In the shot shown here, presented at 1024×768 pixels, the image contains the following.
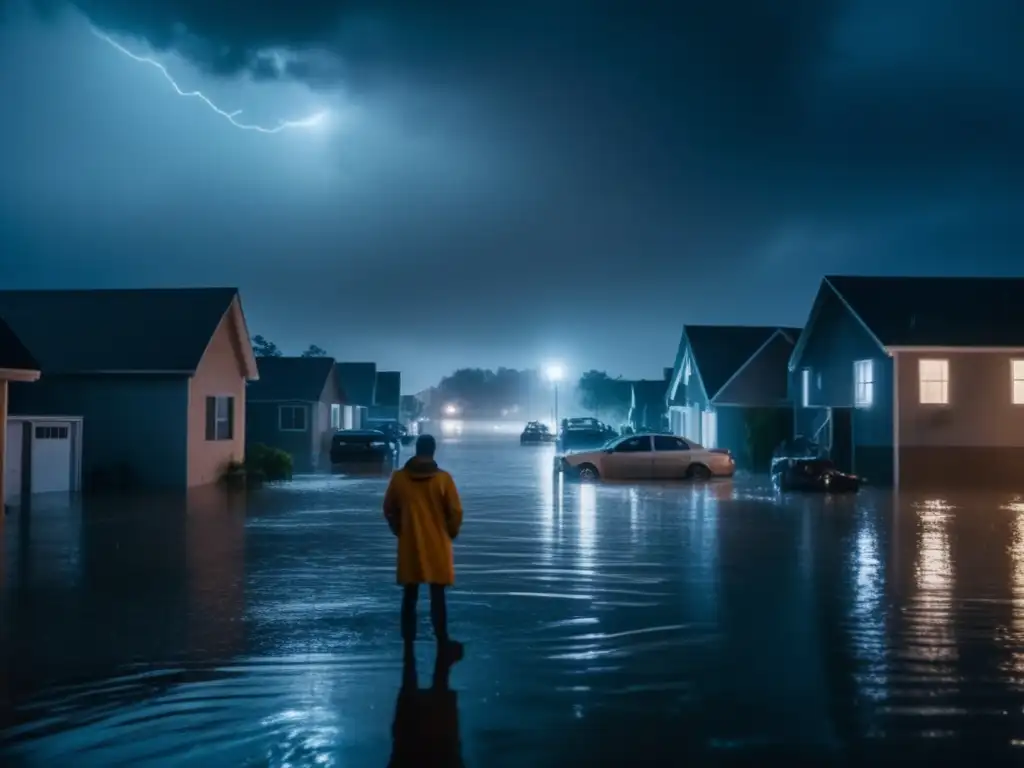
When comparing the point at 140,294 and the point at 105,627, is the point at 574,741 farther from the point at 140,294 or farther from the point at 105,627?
the point at 140,294

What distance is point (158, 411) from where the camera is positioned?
28.0 metres

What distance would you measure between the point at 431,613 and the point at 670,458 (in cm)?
2238

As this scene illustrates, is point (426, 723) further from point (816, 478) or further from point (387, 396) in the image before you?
point (387, 396)

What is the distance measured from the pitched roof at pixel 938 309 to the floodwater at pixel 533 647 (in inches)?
504

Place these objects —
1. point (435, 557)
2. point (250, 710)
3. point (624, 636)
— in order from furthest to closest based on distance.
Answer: point (624, 636) < point (435, 557) < point (250, 710)

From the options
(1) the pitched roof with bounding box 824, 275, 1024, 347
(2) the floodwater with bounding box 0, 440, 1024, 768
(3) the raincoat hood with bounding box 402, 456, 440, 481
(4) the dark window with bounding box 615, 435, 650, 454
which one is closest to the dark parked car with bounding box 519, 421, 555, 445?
(1) the pitched roof with bounding box 824, 275, 1024, 347

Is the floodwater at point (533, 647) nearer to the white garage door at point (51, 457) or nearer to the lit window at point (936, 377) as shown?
the white garage door at point (51, 457)

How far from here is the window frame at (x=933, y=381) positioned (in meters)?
29.2

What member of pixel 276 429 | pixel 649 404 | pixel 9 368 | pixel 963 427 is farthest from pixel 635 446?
pixel 649 404

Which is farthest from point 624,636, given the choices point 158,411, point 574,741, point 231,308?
point 231,308

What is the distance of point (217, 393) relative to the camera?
100 feet

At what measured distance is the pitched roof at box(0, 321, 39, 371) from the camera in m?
19.5

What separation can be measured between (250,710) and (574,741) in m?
2.24

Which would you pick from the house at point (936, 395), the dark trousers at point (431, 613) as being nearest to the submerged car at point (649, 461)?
the house at point (936, 395)
